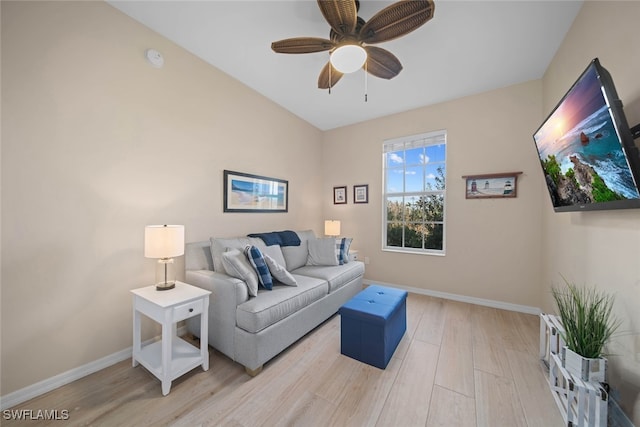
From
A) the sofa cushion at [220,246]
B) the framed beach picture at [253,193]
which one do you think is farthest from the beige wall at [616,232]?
the framed beach picture at [253,193]

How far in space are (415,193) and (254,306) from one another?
2980 millimetres

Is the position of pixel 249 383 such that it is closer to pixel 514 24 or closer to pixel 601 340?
pixel 601 340

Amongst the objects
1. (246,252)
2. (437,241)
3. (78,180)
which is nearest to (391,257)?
(437,241)

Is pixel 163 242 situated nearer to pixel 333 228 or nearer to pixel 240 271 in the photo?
pixel 240 271

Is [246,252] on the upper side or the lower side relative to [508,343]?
upper

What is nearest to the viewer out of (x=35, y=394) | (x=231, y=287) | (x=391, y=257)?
(x=35, y=394)

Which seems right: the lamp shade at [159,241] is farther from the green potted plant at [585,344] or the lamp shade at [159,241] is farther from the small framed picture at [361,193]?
the small framed picture at [361,193]

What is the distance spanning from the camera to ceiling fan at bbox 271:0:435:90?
55.2 inches

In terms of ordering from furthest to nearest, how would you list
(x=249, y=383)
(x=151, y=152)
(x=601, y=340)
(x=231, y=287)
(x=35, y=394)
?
(x=151, y=152) < (x=231, y=287) < (x=249, y=383) < (x=35, y=394) < (x=601, y=340)

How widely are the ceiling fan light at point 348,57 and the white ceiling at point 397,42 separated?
48cm

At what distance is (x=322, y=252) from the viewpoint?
10.4 feet

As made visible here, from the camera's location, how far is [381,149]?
12.6ft

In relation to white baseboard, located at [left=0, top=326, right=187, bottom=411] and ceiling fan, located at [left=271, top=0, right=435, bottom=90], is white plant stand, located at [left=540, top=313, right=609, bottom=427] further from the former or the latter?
white baseboard, located at [left=0, top=326, right=187, bottom=411]

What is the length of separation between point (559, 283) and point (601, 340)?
4.33 feet
